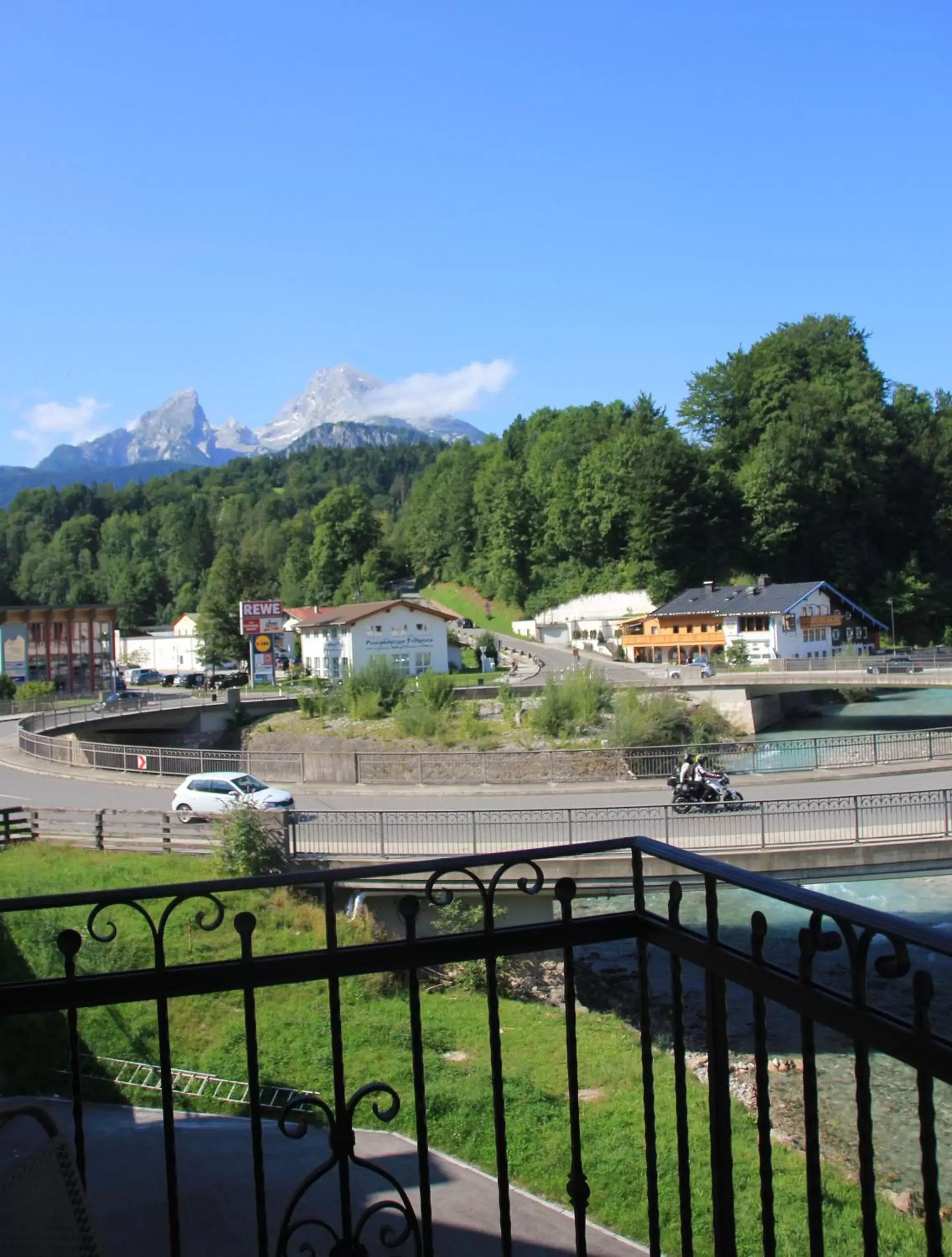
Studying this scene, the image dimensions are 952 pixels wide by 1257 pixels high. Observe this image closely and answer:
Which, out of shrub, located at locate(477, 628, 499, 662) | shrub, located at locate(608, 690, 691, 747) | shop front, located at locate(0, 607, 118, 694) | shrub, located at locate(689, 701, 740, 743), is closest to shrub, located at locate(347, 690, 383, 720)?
shrub, located at locate(608, 690, 691, 747)

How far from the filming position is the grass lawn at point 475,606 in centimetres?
9788

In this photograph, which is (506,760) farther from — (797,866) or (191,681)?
(191,681)

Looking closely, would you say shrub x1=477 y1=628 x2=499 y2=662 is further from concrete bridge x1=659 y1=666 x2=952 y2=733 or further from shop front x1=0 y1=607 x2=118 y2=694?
shop front x1=0 y1=607 x2=118 y2=694

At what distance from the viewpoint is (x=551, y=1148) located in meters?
11.1

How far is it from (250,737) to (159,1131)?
40.4 m

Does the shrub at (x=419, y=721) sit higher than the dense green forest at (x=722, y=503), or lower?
lower

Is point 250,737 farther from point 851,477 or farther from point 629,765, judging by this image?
point 851,477

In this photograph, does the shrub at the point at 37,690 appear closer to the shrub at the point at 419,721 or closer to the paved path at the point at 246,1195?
the shrub at the point at 419,721

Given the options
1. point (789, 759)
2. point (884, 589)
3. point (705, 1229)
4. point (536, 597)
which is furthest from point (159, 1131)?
point (536, 597)

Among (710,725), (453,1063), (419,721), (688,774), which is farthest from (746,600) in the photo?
(453,1063)

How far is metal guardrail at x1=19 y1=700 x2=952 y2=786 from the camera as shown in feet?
94.4

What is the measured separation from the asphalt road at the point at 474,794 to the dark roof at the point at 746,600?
1662 inches

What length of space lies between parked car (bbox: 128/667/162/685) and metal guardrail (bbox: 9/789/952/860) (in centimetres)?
6601

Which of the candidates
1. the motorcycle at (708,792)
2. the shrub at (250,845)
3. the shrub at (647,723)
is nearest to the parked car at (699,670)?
the shrub at (647,723)
